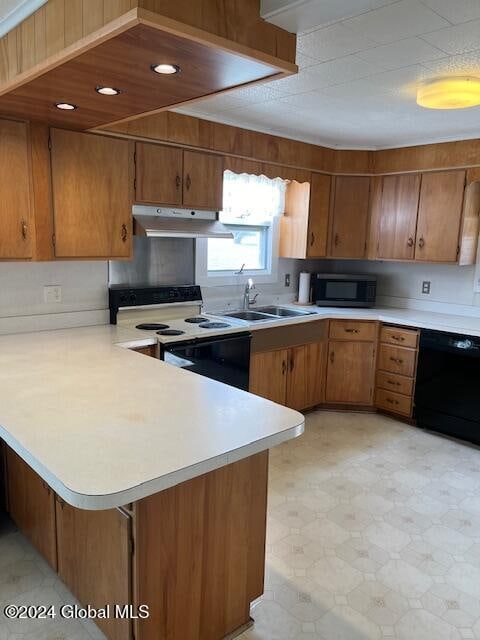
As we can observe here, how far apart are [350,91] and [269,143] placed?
1.09 meters

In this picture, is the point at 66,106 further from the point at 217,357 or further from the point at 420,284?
the point at 420,284

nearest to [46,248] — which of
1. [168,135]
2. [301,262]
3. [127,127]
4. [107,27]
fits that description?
[127,127]

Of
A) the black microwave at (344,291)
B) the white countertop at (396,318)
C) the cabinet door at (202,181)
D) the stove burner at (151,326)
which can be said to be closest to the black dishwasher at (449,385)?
the white countertop at (396,318)

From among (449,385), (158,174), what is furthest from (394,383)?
(158,174)

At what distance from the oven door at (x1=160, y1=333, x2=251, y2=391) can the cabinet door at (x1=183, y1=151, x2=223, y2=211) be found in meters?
0.96

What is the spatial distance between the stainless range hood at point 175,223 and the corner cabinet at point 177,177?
6 cm

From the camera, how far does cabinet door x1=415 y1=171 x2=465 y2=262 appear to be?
3771 millimetres

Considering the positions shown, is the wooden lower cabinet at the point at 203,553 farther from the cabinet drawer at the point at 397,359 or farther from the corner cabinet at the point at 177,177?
the cabinet drawer at the point at 397,359

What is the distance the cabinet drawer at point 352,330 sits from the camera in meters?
4.04

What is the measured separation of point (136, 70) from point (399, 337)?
301 cm

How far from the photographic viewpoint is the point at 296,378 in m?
3.88

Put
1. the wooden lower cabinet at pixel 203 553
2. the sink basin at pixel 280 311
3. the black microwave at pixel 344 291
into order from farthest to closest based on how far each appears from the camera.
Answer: the black microwave at pixel 344 291, the sink basin at pixel 280 311, the wooden lower cabinet at pixel 203 553

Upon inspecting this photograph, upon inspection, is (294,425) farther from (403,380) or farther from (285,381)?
(403,380)

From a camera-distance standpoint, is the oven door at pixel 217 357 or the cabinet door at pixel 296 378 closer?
the oven door at pixel 217 357
